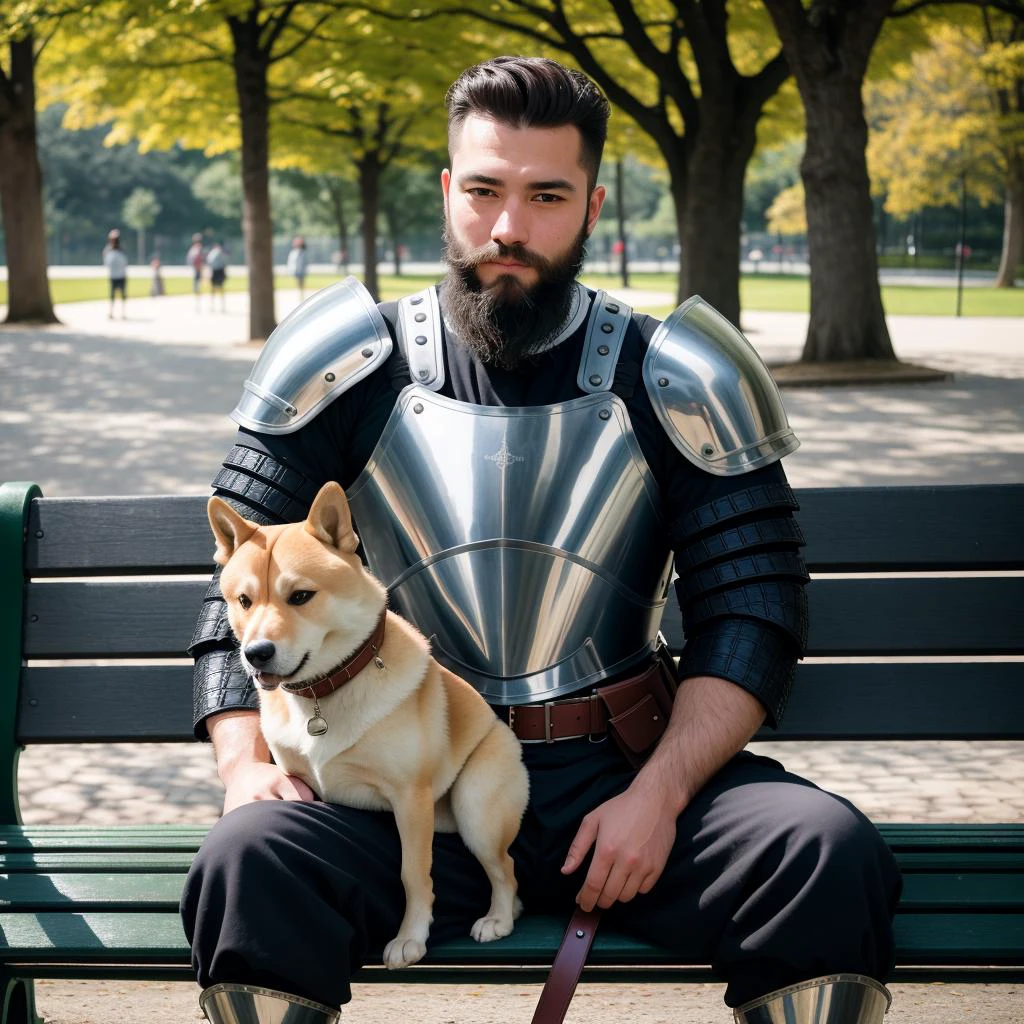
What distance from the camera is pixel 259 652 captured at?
93.0 inches

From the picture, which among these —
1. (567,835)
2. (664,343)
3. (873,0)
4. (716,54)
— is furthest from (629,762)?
(716,54)

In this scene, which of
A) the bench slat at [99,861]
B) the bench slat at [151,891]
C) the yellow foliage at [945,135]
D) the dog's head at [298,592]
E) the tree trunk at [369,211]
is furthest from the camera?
the yellow foliage at [945,135]

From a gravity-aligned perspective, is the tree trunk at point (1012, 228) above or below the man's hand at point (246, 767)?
above

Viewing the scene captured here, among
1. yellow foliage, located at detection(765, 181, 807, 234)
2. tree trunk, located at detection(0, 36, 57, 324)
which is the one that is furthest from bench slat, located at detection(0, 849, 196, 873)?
yellow foliage, located at detection(765, 181, 807, 234)

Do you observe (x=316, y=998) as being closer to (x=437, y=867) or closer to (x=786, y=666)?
(x=437, y=867)

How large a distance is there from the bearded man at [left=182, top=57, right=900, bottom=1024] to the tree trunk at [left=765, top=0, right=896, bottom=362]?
13575 millimetres

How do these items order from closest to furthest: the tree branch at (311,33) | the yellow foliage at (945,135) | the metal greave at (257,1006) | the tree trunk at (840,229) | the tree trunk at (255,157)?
the metal greave at (257,1006), the tree trunk at (840,229), the tree trunk at (255,157), the tree branch at (311,33), the yellow foliage at (945,135)

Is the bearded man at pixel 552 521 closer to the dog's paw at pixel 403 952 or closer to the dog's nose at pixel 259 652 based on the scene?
the dog's paw at pixel 403 952

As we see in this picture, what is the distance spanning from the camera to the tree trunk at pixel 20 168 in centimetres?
2477

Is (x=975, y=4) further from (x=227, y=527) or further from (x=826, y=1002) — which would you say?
(x=826, y=1002)

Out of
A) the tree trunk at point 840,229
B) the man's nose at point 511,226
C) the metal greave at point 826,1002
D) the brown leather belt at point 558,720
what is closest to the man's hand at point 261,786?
the brown leather belt at point 558,720

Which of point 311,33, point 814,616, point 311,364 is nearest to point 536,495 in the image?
point 311,364

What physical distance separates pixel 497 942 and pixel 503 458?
88 centimetres

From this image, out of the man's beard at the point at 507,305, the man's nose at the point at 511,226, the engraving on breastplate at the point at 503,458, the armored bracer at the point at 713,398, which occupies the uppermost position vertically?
the man's nose at the point at 511,226
